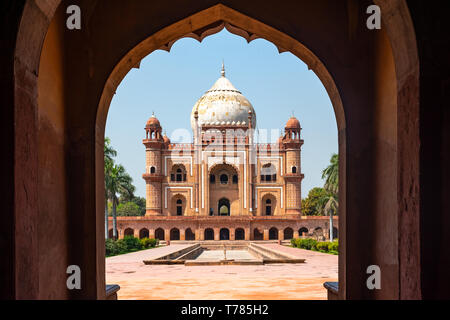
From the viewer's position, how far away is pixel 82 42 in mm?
4180

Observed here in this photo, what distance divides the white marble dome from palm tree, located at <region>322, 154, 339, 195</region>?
13.0 meters

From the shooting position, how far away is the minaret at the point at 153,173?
34344 millimetres

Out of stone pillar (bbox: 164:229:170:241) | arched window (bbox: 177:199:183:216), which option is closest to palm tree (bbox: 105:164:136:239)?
stone pillar (bbox: 164:229:170:241)

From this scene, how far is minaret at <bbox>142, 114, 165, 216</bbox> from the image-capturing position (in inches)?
1352

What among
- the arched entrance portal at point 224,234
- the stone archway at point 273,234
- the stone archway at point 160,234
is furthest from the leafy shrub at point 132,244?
the stone archway at point 273,234

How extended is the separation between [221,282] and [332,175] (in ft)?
52.9

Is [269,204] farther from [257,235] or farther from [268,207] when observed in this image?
[257,235]

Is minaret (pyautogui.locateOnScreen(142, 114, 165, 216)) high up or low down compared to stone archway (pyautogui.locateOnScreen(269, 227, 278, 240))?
up

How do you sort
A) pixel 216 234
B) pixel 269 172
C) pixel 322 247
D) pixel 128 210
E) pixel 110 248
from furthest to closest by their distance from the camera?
pixel 128 210, pixel 269 172, pixel 216 234, pixel 322 247, pixel 110 248

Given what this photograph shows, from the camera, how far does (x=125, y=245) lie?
69.5 feet

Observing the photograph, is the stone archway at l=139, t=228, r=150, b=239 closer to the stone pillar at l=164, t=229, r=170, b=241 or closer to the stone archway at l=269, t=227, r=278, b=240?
the stone pillar at l=164, t=229, r=170, b=241

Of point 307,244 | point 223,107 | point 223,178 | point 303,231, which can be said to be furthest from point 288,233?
point 307,244

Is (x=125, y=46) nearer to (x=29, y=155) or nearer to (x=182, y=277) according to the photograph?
(x=29, y=155)
